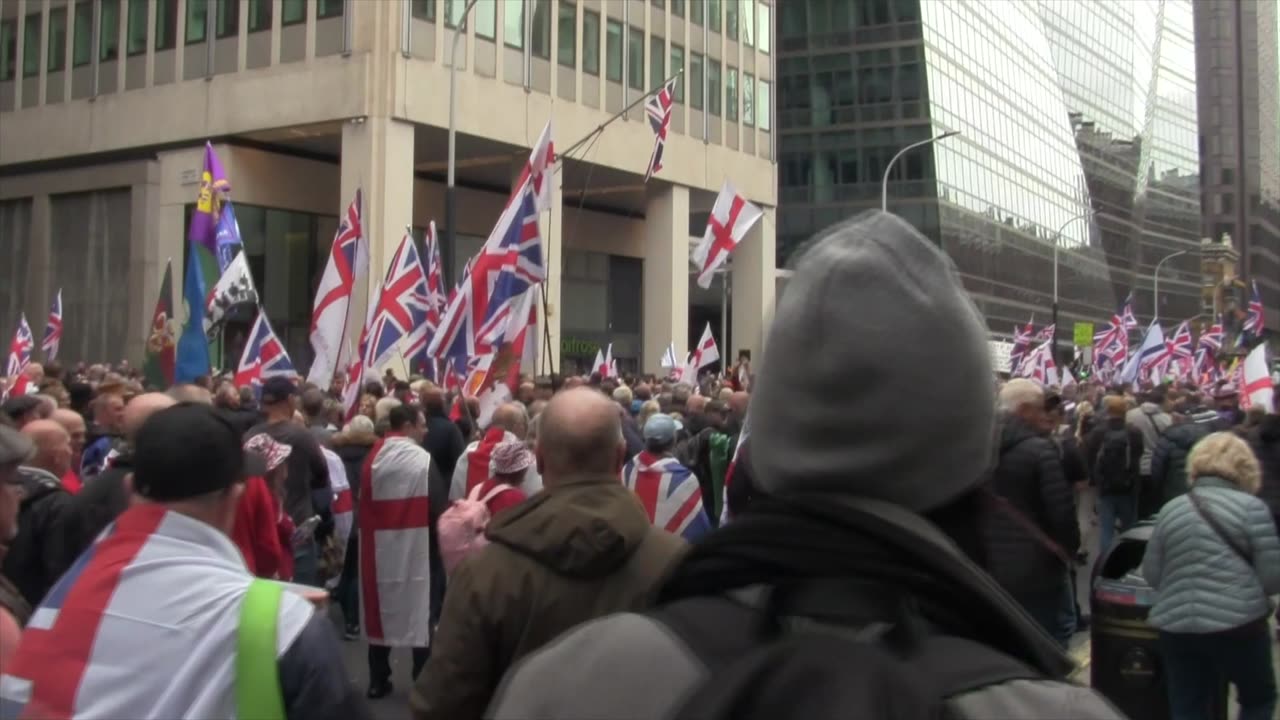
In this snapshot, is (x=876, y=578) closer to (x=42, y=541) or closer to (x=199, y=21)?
(x=42, y=541)

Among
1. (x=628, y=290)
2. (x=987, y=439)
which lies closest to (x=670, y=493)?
(x=987, y=439)

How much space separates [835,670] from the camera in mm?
1336

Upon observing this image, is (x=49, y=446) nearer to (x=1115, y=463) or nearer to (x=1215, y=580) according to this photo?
(x=1215, y=580)

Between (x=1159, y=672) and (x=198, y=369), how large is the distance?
29.6ft

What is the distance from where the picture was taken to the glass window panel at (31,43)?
42.8 meters

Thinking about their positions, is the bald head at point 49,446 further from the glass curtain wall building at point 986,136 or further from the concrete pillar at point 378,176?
the glass curtain wall building at point 986,136

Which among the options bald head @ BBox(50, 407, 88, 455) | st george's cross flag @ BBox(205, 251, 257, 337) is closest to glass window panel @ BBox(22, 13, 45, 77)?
st george's cross flag @ BBox(205, 251, 257, 337)

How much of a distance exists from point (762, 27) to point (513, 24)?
1424 cm

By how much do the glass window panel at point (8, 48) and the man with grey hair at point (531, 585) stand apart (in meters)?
44.7

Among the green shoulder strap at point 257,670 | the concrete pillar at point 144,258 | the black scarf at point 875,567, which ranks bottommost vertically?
the green shoulder strap at point 257,670

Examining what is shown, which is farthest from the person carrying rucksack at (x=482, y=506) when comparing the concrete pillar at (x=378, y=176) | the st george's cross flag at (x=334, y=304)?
the concrete pillar at (x=378, y=176)

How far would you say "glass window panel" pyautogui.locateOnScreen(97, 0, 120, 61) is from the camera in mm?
40469

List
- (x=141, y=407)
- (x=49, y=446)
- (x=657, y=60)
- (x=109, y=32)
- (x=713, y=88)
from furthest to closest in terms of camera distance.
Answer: (x=713, y=88) < (x=657, y=60) < (x=109, y=32) < (x=49, y=446) < (x=141, y=407)

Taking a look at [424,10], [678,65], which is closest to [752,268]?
[678,65]
